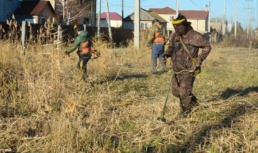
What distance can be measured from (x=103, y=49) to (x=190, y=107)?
7.74 m

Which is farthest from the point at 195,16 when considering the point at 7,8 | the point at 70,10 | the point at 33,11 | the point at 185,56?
the point at 185,56

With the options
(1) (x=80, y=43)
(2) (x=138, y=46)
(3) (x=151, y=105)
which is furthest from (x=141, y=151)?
(2) (x=138, y=46)

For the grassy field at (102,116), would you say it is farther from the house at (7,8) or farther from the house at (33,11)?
the house at (7,8)

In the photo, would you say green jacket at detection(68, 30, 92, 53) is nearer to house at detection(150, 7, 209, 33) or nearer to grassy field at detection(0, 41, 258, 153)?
grassy field at detection(0, 41, 258, 153)

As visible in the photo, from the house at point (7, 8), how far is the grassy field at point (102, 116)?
30.4 meters

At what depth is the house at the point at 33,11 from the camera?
39.7 m

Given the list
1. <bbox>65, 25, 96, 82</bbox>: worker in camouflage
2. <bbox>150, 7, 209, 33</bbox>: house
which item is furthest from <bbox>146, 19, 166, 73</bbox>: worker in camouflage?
<bbox>150, 7, 209, 33</bbox>: house

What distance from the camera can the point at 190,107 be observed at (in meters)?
6.99

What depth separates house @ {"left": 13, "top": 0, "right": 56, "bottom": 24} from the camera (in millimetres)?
39656

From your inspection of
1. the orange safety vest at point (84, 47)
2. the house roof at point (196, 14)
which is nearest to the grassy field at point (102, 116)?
the orange safety vest at point (84, 47)

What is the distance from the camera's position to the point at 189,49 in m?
6.80

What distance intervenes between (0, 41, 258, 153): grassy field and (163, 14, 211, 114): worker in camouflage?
32 cm

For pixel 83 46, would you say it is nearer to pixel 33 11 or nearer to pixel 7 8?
pixel 33 11

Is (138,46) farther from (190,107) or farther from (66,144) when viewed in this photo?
(66,144)
